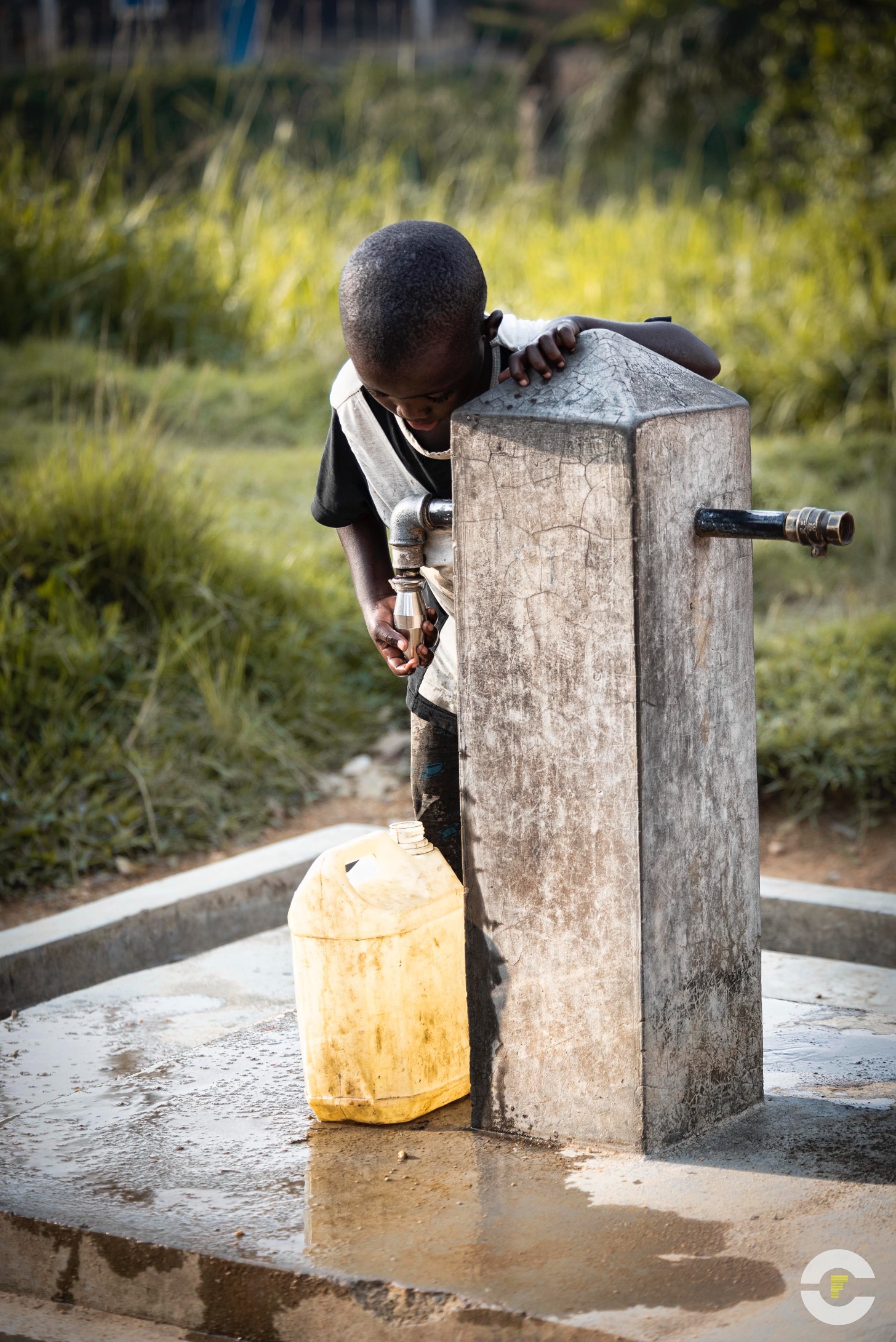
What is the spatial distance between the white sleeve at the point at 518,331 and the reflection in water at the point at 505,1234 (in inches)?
56.4

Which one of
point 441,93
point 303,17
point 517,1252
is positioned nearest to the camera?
point 517,1252

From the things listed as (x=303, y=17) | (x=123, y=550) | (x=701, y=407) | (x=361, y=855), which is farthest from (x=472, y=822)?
(x=303, y=17)

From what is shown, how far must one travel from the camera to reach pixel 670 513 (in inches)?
91.2

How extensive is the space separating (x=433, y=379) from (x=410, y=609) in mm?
426

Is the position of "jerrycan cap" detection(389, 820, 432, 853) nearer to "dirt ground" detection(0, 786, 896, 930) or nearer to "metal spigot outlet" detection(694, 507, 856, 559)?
"metal spigot outlet" detection(694, 507, 856, 559)

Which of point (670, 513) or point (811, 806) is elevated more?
point (670, 513)

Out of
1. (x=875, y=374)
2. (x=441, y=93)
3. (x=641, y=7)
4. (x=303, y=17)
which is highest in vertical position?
(x=303, y=17)

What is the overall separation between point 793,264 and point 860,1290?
8.70 metres

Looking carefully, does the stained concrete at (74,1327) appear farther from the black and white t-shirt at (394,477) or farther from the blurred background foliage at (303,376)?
the blurred background foliage at (303,376)

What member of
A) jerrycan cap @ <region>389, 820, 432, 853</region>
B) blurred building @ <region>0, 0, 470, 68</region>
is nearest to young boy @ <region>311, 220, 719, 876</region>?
jerrycan cap @ <region>389, 820, 432, 853</region>

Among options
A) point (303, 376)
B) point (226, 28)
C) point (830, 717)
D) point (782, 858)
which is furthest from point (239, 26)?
point (782, 858)

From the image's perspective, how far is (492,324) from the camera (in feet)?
8.26

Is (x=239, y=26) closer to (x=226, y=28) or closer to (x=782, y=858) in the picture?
(x=226, y=28)

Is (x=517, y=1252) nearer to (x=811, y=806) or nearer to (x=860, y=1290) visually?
(x=860, y=1290)
